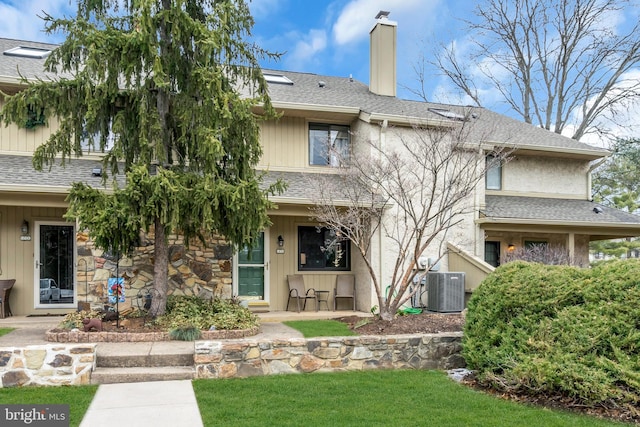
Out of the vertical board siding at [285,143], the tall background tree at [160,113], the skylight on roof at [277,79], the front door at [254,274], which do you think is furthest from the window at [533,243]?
the tall background tree at [160,113]

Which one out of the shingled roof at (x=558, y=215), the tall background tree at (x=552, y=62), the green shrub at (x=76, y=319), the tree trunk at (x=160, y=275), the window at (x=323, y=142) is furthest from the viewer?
the tall background tree at (x=552, y=62)

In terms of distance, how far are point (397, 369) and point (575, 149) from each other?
973 centimetres

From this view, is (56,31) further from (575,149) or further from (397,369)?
(575,149)

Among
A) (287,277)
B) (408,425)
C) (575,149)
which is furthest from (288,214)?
(575,149)

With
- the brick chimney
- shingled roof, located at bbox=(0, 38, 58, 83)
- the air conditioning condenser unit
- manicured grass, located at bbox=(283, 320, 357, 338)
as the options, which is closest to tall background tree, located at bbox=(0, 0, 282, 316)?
manicured grass, located at bbox=(283, 320, 357, 338)

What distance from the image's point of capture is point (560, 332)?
4.98 metres

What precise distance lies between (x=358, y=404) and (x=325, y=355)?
→ 4.27 feet

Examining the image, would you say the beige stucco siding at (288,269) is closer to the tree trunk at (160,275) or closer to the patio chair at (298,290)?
the patio chair at (298,290)

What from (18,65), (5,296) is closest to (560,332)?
(5,296)

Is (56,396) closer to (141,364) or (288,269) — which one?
(141,364)

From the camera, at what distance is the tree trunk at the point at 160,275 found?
7.68m

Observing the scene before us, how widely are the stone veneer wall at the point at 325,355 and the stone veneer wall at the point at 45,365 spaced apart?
1.24 m

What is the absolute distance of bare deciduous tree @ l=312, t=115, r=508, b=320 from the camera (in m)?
7.74

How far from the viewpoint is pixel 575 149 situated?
12930 mm
